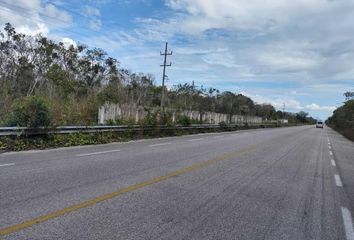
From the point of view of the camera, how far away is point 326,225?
621 centimetres

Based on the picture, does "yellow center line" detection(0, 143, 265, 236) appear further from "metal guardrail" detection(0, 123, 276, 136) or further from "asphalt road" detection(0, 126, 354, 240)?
"metal guardrail" detection(0, 123, 276, 136)

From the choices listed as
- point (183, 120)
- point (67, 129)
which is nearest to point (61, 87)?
point (183, 120)

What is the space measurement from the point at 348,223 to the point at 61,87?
37.4 m

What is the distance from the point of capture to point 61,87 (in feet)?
132

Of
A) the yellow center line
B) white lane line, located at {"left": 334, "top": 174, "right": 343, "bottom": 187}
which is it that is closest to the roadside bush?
white lane line, located at {"left": 334, "top": 174, "right": 343, "bottom": 187}

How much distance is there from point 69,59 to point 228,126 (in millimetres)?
23413

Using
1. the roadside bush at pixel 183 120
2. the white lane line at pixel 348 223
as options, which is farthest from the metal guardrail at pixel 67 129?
the white lane line at pixel 348 223

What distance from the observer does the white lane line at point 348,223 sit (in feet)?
19.1

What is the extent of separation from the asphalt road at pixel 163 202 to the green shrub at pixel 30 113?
13.8 feet

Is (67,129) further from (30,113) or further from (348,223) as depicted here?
(348,223)

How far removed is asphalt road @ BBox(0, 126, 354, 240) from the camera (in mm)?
5246

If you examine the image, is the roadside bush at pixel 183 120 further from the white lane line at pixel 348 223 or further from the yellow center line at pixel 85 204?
the white lane line at pixel 348 223

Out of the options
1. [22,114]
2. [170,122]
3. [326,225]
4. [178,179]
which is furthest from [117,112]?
[326,225]

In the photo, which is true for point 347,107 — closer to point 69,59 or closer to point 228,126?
point 228,126
